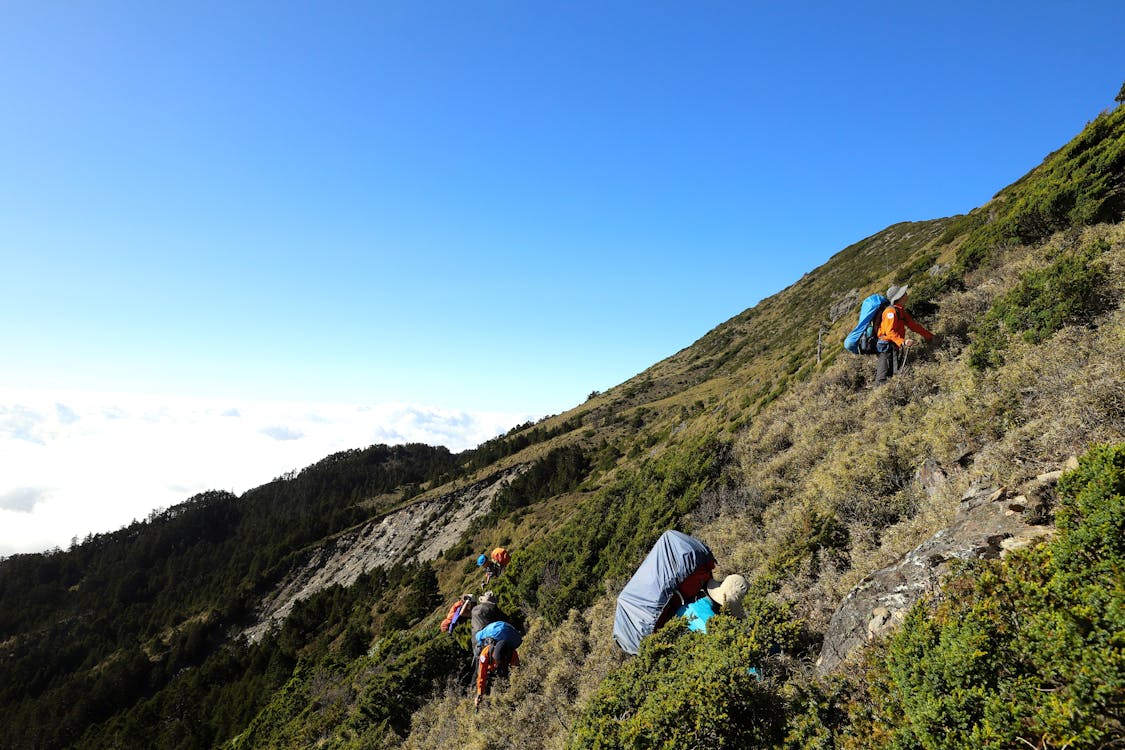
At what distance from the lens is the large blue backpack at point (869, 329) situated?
989cm

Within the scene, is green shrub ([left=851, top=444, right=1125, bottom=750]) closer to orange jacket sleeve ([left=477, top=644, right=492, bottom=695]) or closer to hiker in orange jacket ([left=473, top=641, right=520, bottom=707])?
hiker in orange jacket ([left=473, top=641, right=520, bottom=707])

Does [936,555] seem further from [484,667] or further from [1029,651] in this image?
[484,667]

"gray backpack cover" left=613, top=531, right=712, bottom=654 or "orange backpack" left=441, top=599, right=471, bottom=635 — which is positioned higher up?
"gray backpack cover" left=613, top=531, right=712, bottom=654

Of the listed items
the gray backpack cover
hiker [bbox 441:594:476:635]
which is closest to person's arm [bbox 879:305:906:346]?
the gray backpack cover

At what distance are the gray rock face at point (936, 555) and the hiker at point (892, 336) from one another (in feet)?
17.9

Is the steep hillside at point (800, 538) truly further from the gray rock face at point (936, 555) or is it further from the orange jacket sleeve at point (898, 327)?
the orange jacket sleeve at point (898, 327)

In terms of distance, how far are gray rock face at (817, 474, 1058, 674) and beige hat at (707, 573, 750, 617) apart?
1.56m

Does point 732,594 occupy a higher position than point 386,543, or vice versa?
point 732,594

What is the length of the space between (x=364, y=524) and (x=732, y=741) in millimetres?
50103

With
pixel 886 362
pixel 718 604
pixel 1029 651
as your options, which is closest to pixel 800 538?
pixel 718 604

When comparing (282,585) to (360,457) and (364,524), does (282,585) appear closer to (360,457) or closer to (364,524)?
(364,524)

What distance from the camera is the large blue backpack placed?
9891 mm

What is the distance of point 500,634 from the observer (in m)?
8.96

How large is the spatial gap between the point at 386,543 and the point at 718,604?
42.2m
